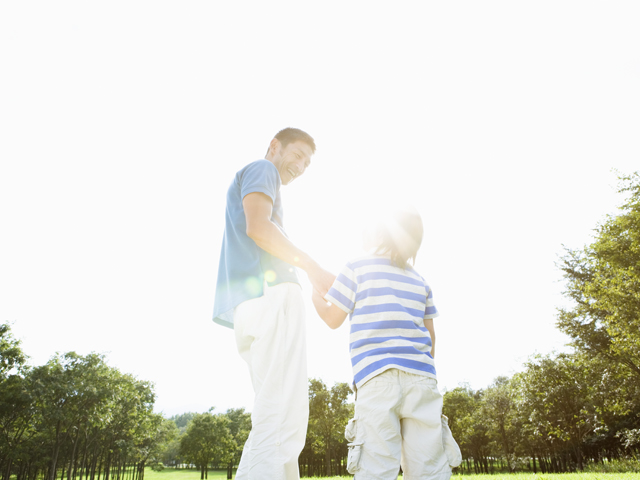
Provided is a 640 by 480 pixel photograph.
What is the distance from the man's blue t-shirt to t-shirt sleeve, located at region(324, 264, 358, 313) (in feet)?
1.11

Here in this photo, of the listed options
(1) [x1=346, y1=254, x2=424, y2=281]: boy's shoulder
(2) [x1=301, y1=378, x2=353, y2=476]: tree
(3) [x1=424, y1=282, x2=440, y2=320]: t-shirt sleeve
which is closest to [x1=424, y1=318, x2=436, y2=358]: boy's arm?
(3) [x1=424, y1=282, x2=440, y2=320]: t-shirt sleeve

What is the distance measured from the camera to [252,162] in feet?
9.62

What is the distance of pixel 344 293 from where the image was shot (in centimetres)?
280

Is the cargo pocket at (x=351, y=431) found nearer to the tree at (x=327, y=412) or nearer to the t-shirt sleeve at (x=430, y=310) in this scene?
the t-shirt sleeve at (x=430, y=310)

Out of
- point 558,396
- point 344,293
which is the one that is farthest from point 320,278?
point 558,396

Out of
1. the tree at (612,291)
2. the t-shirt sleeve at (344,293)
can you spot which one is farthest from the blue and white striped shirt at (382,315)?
the tree at (612,291)

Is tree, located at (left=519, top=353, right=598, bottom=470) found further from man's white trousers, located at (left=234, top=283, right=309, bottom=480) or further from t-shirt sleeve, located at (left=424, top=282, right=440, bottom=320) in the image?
man's white trousers, located at (left=234, top=283, right=309, bottom=480)

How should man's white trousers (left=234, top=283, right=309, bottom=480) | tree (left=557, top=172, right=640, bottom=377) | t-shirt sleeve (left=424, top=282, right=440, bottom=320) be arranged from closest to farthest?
man's white trousers (left=234, top=283, right=309, bottom=480) → t-shirt sleeve (left=424, top=282, right=440, bottom=320) → tree (left=557, top=172, right=640, bottom=377)

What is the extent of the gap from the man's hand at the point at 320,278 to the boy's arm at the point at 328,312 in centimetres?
11

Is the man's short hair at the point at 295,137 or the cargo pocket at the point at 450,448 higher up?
the man's short hair at the point at 295,137

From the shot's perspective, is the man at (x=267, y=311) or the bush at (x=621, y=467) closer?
the man at (x=267, y=311)

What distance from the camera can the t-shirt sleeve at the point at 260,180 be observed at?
2703mm

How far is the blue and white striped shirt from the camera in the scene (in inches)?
99.1

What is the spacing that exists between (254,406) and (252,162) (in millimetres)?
1817
